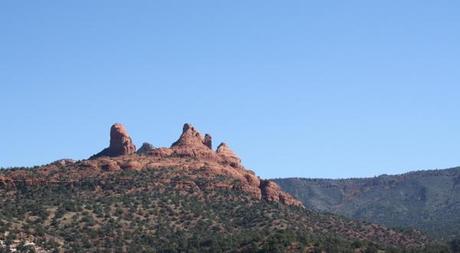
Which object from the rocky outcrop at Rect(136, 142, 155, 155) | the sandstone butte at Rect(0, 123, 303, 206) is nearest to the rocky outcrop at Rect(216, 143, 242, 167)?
the sandstone butte at Rect(0, 123, 303, 206)

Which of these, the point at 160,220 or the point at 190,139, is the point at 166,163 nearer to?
the point at 190,139

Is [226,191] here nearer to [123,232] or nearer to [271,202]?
[271,202]

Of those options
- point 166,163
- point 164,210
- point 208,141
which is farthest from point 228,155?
point 164,210

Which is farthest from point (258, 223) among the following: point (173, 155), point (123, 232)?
point (173, 155)

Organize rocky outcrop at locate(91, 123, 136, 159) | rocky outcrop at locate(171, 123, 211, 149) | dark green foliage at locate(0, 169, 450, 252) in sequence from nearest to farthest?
dark green foliage at locate(0, 169, 450, 252)
rocky outcrop at locate(91, 123, 136, 159)
rocky outcrop at locate(171, 123, 211, 149)

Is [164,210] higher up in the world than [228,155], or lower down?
lower down

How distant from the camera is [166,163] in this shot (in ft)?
493

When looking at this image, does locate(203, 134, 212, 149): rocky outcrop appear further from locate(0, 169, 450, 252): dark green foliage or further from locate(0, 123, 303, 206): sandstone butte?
locate(0, 169, 450, 252): dark green foliage

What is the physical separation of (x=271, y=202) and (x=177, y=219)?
2537cm

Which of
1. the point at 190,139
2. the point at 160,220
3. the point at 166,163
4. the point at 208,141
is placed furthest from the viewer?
the point at 208,141

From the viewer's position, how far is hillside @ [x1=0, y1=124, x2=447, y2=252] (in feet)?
362

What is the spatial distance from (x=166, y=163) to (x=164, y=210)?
21.6 metres

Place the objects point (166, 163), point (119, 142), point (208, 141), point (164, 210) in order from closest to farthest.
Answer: point (164, 210), point (166, 163), point (119, 142), point (208, 141)

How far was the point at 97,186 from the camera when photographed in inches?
5369
